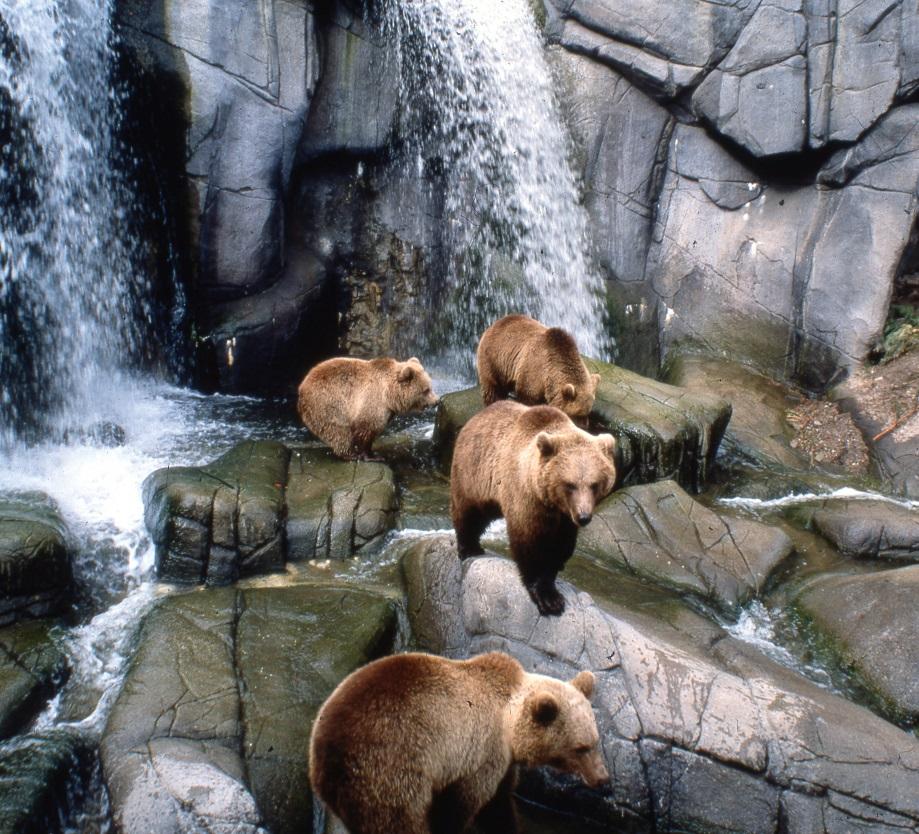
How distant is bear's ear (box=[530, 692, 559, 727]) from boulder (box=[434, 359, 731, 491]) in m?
5.25

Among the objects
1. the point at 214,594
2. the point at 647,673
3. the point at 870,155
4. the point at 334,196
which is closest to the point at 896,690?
the point at 647,673

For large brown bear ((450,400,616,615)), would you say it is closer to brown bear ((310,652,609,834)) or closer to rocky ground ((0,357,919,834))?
rocky ground ((0,357,919,834))

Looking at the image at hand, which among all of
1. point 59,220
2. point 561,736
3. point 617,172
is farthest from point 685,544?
point 59,220

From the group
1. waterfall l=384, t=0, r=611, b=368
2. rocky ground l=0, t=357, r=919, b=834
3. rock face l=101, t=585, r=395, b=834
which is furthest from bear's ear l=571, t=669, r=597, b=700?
waterfall l=384, t=0, r=611, b=368

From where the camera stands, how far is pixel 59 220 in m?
10.8

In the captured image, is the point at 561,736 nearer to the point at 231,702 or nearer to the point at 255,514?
the point at 231,702

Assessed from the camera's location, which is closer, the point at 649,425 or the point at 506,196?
the point at 649,425

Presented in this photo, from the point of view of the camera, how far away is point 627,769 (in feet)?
16.8

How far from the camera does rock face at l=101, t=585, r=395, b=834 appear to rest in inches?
178

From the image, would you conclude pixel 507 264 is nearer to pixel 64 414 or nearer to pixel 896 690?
pixel 64 414

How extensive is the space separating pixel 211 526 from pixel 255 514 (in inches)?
14.9

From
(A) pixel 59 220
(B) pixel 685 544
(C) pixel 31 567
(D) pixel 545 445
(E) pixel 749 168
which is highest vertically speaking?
(E) pixel 749 168

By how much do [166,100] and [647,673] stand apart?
921 centimetres

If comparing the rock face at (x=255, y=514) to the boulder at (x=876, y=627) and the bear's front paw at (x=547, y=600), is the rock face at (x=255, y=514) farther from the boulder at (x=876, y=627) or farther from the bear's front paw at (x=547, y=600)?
the boulder at (x=876, y=627)
